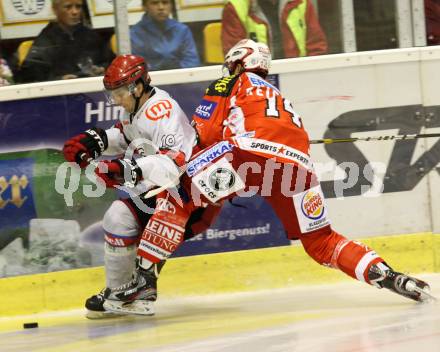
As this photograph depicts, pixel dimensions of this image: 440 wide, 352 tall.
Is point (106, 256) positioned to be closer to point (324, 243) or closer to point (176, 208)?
point (176, 208)

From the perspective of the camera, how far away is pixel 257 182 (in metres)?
4.94

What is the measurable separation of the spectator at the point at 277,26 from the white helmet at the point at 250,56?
59cm

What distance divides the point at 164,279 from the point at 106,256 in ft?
1.86

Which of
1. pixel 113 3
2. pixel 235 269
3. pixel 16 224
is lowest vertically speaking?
pixel 235 269

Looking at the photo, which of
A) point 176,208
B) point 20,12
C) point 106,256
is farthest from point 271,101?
point 20,12

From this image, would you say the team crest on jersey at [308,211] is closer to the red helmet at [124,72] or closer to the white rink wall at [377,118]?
the white rink wall at [377,118]

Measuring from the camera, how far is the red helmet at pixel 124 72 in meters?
4.89

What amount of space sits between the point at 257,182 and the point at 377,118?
1.13 meters

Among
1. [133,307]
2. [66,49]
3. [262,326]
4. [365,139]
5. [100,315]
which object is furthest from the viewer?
[365,139]

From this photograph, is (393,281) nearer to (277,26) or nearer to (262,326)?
(262,326)

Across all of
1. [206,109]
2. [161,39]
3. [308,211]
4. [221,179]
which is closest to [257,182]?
[221,179]

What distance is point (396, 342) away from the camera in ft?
13.3

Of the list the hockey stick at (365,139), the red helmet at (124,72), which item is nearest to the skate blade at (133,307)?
the red helmet at (124,72)

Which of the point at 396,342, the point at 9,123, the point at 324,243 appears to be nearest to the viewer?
the point at 396,342
